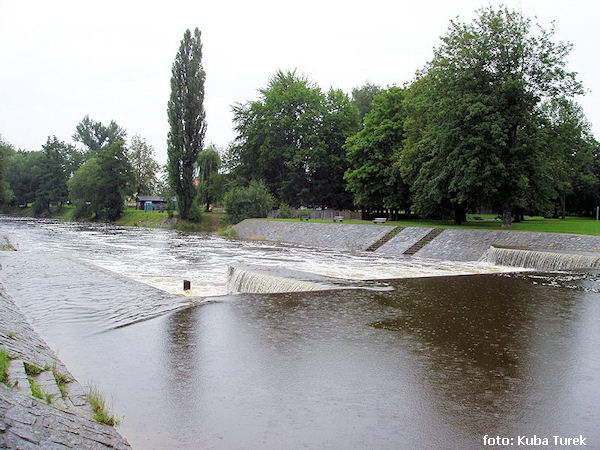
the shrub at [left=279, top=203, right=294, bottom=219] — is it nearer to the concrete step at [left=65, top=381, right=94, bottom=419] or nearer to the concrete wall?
the concrete wall

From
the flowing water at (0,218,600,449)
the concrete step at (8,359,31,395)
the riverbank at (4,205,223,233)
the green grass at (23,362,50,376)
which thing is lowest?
the flowing water at (0,218,600,449)

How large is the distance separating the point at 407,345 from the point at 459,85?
24644 millimetres

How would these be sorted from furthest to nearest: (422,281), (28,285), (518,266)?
(518,266)
(422,281)
(28,285)

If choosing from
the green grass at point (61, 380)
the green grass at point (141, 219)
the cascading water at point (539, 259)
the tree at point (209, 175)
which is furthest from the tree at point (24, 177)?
the green grass at point (61, 380)

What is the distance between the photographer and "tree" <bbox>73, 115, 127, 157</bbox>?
116 m

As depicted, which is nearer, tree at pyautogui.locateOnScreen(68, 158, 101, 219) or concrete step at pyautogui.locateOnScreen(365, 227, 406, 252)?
concrete step at pyautogui.locateOnScreen(365, 227, 406, 252)

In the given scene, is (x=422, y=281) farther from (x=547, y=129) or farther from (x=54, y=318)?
(x=547, y=129)

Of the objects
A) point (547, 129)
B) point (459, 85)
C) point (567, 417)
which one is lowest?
point (567, 417)

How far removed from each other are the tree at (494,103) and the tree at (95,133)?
9830 cm

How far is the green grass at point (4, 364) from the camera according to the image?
5.92 m

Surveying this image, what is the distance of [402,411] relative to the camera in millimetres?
6598

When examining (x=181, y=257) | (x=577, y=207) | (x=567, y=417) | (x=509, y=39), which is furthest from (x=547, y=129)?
(x=577, y=207)

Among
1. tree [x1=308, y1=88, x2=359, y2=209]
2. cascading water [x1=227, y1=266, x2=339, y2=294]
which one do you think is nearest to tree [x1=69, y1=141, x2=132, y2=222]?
tree [x1=308, y1=88, x2=359, y2=209]

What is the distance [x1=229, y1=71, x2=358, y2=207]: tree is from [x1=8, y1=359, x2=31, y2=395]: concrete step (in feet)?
164
